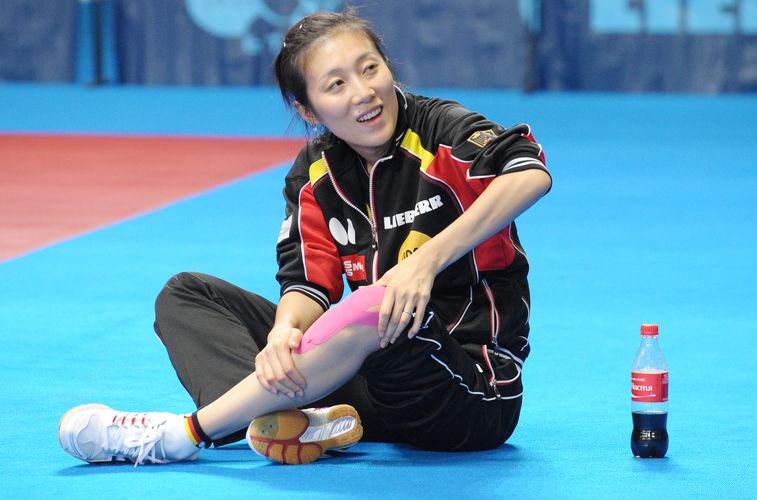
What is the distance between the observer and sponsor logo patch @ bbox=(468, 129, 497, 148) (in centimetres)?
348

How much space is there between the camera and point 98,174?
10047mm

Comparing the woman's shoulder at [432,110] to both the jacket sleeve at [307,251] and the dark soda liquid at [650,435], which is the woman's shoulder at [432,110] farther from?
the dark soda liquid at [650,435]

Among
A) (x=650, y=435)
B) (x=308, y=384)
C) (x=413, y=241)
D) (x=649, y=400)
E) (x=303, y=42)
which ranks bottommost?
(x=650, y=435)

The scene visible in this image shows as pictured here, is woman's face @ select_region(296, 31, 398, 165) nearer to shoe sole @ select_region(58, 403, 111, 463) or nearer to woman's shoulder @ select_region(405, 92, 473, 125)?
woman's shoulder @ select_region(405, 92, 473, 125)

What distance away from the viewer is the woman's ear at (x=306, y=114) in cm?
368

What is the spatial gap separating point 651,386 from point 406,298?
A: 30.7 inches

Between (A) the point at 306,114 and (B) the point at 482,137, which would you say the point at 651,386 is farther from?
(A) the point at 306,114

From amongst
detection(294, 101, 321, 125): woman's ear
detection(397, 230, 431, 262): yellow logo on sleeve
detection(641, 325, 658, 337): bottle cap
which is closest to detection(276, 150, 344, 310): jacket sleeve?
detection(294, 101, 321, 125): woman's ear

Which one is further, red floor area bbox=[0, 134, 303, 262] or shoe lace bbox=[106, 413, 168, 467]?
red floor area bbox=[0, 134, 303, 262]

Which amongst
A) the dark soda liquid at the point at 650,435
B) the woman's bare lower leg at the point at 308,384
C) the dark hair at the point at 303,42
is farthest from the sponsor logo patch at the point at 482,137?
the dark soda liquid at the point at 650,435

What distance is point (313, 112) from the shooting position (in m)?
3.66

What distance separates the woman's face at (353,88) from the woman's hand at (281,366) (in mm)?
574

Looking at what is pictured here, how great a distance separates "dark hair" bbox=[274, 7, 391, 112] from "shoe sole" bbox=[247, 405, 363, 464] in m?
0.84

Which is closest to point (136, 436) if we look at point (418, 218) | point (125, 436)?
point (125, 436)
